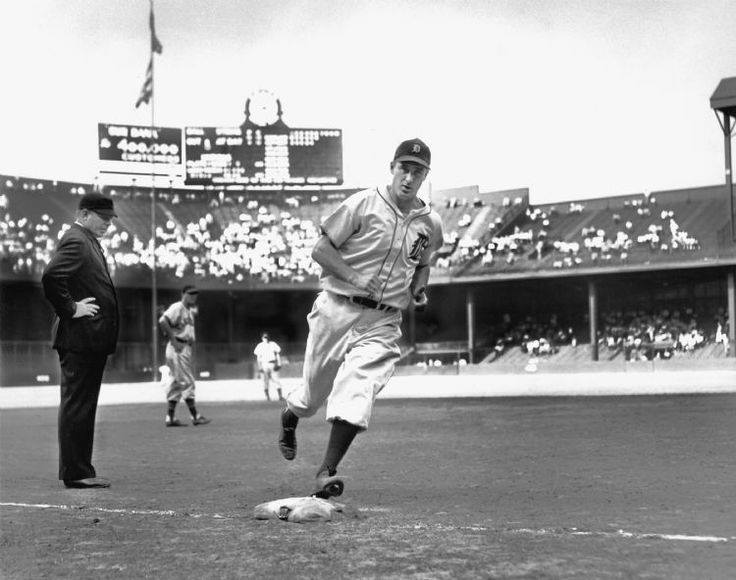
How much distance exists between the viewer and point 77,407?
24.8 ft

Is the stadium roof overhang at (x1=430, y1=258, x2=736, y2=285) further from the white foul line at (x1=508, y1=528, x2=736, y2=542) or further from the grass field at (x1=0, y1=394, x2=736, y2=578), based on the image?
the white foul line at (x1=508, y1=528, x2=736, y2=542)

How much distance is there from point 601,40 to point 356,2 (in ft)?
12.4

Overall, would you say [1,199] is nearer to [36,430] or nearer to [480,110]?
[480,110]

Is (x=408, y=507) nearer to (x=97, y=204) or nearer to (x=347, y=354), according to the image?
(x=347, y=354)

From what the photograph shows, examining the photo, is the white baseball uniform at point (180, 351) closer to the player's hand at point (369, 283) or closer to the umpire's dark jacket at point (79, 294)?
the umpire's dark jacket at point (79, 294)

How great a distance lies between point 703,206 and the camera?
1825 inches

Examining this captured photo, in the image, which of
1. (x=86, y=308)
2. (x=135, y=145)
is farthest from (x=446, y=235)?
(x=86, y=308)

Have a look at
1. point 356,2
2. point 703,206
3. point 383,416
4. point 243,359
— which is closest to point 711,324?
point 703,206

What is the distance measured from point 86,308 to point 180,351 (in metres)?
7.94

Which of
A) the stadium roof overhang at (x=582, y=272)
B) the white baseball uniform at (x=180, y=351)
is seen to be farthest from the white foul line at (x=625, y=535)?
the stadium roof overhang at (x=582, y=272)

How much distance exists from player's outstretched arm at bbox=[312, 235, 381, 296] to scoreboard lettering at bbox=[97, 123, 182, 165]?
45437 millimetres

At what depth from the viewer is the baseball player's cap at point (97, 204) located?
7.78 metres

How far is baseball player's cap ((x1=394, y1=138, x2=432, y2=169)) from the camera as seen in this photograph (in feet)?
20.1

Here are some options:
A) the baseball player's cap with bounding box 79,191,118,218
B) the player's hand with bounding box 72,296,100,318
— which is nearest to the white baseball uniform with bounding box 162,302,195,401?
the baseball player's cap with bounding box 79,191,118,218
